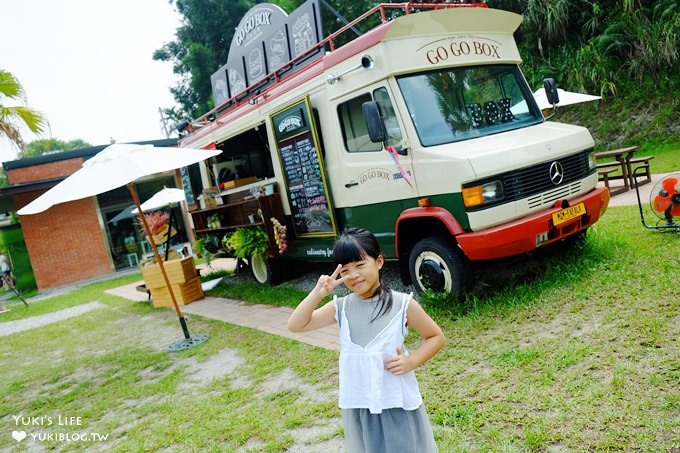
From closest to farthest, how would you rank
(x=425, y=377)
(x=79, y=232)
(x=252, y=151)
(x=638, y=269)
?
1. (x=425, y=377)
2. (x=638, y=269)
3. (x=252, y=151)
4. (x=79, y=232)

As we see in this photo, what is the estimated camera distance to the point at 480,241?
14.4ft

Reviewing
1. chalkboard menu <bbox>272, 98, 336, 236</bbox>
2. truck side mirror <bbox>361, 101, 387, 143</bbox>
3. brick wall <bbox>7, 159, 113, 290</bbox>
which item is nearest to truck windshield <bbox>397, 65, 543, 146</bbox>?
truck side mirror <bbox>361, 101, 387, 143</bbox>

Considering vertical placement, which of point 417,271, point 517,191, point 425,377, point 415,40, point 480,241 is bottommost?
point 425,377

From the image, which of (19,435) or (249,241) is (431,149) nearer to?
(249,241)

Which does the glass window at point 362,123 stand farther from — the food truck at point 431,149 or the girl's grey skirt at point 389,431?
the girl's grey skirt at point 389,431

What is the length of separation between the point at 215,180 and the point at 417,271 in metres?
5.42

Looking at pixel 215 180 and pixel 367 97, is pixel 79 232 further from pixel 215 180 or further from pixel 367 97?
pixel 367 97

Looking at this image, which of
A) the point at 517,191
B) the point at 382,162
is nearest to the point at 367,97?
the point at 382,162

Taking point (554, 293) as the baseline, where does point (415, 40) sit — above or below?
above

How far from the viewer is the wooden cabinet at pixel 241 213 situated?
7227 millimetres

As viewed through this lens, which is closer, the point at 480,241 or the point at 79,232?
the point at 480,241

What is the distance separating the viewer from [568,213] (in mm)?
4676

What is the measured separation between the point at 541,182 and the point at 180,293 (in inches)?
254

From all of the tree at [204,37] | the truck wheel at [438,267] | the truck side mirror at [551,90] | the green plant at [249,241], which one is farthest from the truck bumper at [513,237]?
the tree at [204,37]
